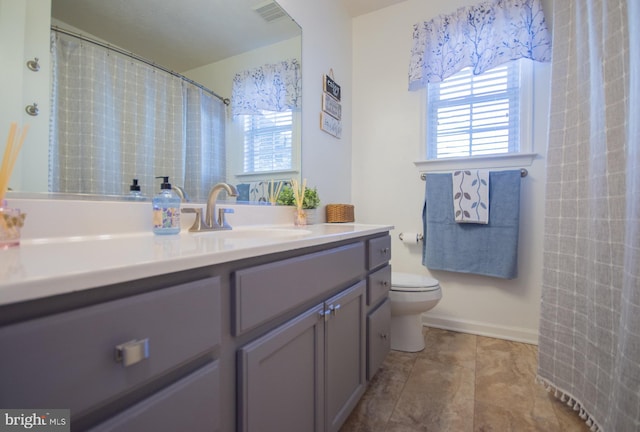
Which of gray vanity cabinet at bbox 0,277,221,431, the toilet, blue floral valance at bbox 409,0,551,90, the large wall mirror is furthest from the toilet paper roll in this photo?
gray vanity cabinet at bbox 0,277,221,431

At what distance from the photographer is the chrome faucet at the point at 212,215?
1105mm

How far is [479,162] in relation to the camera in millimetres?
2119

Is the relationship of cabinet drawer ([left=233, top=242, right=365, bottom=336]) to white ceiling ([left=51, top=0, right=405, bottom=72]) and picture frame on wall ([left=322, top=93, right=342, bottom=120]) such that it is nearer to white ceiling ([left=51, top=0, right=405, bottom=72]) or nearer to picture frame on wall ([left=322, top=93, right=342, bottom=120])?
→ white ceiling ([left=51, top=0, right=405, bottom=72])

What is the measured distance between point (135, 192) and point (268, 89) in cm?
93

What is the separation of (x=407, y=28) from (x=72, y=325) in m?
2.68

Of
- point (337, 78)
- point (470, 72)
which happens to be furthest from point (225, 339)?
point (470, 72)

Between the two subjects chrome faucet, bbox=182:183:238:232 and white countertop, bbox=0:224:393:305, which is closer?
white countertop, bbox=0:224:393:305

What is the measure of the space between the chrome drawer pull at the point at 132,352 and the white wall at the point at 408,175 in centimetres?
Result: 213

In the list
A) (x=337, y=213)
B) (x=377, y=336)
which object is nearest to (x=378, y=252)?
(x=377, y=336)

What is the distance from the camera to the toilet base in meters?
1.88

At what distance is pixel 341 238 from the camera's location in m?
1.05

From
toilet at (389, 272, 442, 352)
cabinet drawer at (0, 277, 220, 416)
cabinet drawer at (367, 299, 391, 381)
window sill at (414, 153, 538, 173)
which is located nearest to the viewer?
cabinet drawer at (0, 277, 220, 416)

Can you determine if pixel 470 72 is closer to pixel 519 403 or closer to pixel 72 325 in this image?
pixel 519 403

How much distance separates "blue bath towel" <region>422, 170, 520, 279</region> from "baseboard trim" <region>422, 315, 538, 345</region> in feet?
1.28
